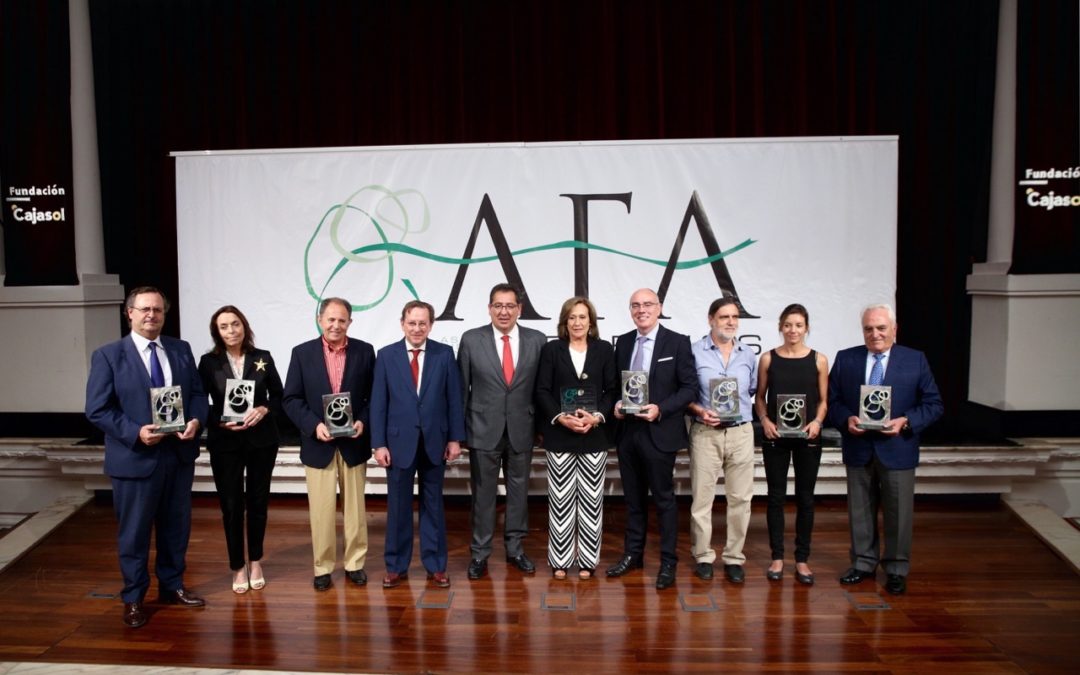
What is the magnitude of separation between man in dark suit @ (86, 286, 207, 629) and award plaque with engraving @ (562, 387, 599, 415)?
5.68ft

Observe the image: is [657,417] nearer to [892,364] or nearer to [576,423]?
[576,423]

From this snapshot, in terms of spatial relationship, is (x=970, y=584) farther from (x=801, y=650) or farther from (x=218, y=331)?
(x=218, y=331)

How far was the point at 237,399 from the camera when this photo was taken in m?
3.80

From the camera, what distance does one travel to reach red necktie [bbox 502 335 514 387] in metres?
4.15

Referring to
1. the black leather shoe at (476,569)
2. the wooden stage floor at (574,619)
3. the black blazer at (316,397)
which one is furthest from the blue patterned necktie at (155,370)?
the black leather shoe at (476,569)

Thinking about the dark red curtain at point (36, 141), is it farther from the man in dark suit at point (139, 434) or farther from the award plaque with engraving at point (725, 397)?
the award plaque with engraving at point (725, 397)

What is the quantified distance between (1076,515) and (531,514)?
11.8 feet

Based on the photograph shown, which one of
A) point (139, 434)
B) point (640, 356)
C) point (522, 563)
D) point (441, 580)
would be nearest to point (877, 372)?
point (640, 356)

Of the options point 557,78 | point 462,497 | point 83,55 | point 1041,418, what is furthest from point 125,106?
point 1041,418

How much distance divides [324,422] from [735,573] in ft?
7.09

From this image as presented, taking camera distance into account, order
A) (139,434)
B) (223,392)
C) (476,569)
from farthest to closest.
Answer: (476,569), (223,392), (139,434)

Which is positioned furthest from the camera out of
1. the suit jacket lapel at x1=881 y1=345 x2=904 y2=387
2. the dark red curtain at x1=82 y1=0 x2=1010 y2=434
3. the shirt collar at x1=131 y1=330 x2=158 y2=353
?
the dark red curtain at x1=82 y1=0 x2=1010 y2=434

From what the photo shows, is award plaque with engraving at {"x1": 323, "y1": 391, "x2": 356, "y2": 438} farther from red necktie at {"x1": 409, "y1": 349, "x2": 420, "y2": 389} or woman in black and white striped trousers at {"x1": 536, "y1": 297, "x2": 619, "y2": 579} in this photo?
woman in black and white striped trousers at {"x1": 536, "y1": 297, "x2": 619, "y2": 579}

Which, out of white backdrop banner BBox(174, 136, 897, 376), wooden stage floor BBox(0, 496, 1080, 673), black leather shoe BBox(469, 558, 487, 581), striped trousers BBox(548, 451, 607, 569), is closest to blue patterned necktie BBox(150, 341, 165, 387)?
wooden stage floor BBox(0, 496, 1080, 673)
